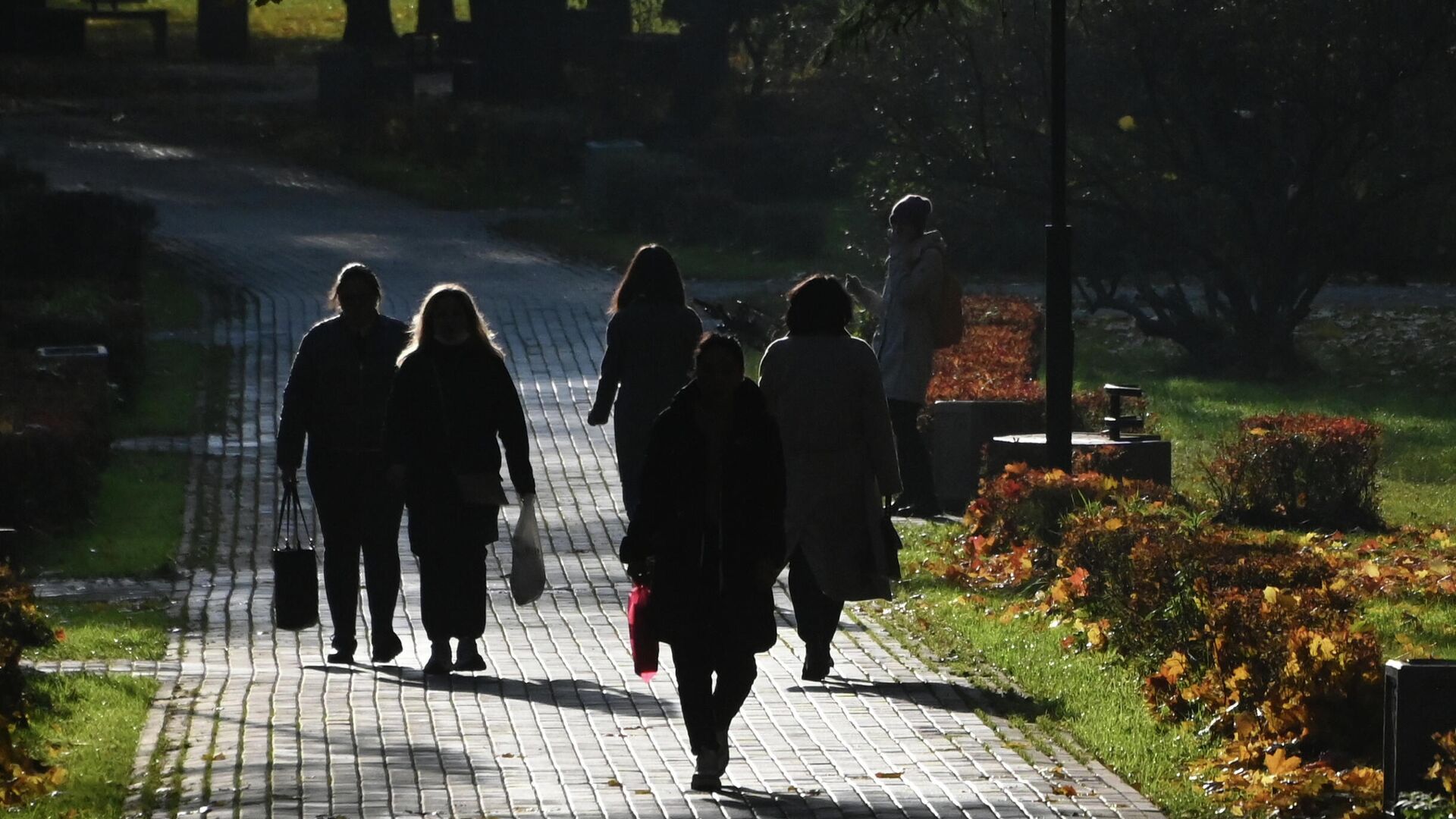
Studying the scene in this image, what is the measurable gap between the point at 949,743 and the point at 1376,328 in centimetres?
1667

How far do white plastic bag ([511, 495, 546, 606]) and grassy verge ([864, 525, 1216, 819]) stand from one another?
5.29 ft

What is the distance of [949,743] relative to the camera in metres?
7.77

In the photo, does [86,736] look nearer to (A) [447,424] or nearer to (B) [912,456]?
(A) [447,424]

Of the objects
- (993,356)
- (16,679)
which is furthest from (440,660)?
(993,356)

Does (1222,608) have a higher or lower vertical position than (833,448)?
lower

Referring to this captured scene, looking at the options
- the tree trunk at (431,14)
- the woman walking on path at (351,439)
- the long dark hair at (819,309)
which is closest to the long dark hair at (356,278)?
the woman walking on path at (351,439)

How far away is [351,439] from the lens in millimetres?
9820

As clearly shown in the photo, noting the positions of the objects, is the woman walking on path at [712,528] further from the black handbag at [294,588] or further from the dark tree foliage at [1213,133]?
the dark tree foliage at [1213,133]

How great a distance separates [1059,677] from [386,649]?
2.71 meters

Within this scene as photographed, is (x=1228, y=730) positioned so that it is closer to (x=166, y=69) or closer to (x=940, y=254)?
(x=940, y=254)

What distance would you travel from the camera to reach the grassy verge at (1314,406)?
15.2m

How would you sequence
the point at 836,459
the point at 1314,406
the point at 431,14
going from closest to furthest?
1. the point at 836,459
2. the point at 1314,406
3. the point at 431,14

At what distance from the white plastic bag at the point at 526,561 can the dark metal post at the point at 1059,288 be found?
11.8 ft

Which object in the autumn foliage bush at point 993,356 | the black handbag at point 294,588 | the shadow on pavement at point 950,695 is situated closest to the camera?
the shadow on pavement at point 950,695
